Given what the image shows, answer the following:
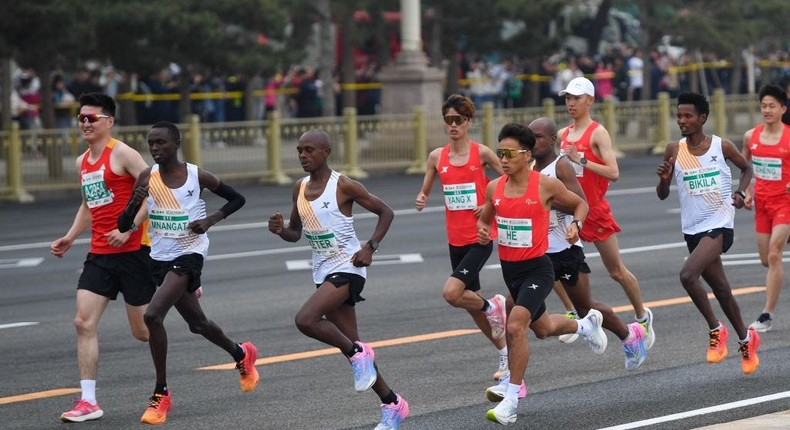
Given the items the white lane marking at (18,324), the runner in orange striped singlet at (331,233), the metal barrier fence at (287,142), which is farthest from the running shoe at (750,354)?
the metal barrier fence at (287,142)

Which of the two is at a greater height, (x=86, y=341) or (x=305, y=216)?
(x=305, y=216)

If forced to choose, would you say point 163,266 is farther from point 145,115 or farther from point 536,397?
point 145,115

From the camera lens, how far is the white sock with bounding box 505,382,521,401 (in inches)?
372

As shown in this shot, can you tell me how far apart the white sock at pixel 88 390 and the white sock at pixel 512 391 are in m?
2.58

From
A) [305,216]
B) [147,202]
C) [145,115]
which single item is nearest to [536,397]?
[305,216]

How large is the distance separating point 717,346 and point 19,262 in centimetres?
1064

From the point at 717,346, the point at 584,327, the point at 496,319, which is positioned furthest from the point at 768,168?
the point at 584,327

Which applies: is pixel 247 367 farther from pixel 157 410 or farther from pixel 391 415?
pixel 391 415

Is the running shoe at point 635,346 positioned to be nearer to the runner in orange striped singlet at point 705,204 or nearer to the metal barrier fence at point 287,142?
the runner in orange striped singlet at point 705,204

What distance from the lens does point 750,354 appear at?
11.2m

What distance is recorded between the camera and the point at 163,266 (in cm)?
1031

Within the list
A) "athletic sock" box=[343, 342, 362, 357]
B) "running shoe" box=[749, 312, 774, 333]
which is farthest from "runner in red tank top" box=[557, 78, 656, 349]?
"athletic sock" box=[343, 342, 362, 357]

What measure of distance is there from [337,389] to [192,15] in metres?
19.8

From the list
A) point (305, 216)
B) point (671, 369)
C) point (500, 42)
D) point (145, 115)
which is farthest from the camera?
point (500, 42)
